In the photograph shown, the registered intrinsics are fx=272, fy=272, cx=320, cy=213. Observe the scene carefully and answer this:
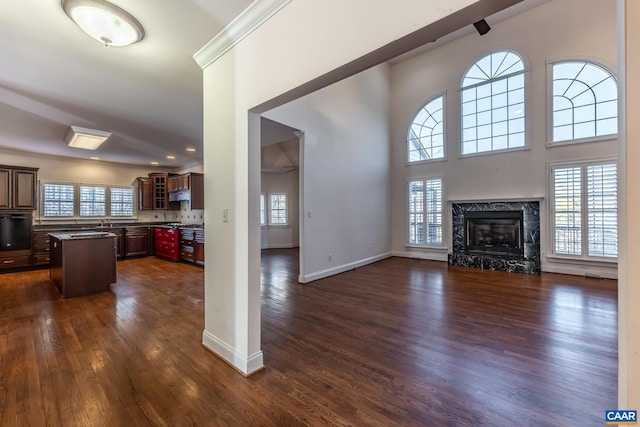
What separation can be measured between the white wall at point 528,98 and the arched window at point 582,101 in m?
0.16

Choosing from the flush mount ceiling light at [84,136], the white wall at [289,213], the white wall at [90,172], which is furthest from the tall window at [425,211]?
the flush mount ceiling light at [84,136]

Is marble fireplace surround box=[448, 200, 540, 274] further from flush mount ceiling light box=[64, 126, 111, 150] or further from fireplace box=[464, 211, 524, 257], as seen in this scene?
flush mount ceiling light box=[64, 126, 111, 150]

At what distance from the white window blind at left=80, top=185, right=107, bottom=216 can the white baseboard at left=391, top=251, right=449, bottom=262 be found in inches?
317

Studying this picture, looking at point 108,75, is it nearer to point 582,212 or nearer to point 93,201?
point 93,201

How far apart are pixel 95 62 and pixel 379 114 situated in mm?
5656

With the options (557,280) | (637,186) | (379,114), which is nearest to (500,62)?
(379,114)

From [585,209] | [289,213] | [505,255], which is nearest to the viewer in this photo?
[585,209]

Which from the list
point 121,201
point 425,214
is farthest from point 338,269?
point 121,201

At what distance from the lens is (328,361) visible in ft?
7.20

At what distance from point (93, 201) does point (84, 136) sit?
3.39 m

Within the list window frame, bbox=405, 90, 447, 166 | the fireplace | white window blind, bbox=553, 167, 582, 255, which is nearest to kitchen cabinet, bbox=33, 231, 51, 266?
window frame, bbox=405, 90, 447, 166

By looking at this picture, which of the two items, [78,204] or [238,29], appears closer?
[238,29]

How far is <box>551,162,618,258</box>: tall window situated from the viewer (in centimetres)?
472

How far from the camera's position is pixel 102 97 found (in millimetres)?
3455
